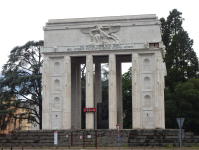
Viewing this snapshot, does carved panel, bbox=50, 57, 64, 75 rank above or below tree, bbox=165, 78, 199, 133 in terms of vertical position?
above

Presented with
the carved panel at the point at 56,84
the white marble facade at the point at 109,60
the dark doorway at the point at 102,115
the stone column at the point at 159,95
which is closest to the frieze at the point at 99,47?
the white marble facade at the point at 109,60

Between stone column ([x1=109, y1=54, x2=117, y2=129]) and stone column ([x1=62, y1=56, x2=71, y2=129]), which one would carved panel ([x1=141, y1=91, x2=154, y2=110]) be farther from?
stone column ([x1=62, y1=56, x2=71, y2=129])

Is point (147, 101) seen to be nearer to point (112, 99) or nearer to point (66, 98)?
point (112, 99)

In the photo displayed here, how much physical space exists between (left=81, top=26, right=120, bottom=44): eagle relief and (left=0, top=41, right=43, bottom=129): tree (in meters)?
14.1

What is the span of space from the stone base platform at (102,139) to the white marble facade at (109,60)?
440 centimetres

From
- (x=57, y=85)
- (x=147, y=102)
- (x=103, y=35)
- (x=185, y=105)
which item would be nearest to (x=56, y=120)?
(x=57, y=85)

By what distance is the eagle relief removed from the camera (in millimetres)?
46781

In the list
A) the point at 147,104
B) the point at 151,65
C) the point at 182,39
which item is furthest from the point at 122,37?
the point at 182,39

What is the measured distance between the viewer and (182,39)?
206ft

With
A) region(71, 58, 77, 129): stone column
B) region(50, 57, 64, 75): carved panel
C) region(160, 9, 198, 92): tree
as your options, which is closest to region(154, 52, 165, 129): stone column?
region(50, 57, 64, 75): carved panel

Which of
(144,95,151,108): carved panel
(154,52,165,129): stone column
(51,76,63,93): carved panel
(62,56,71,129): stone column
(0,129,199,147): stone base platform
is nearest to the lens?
(0,129,199,147): stone base platform

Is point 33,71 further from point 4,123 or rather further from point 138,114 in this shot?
point 138,114

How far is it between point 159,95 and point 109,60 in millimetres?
7531

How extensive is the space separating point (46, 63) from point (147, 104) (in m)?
13.8
